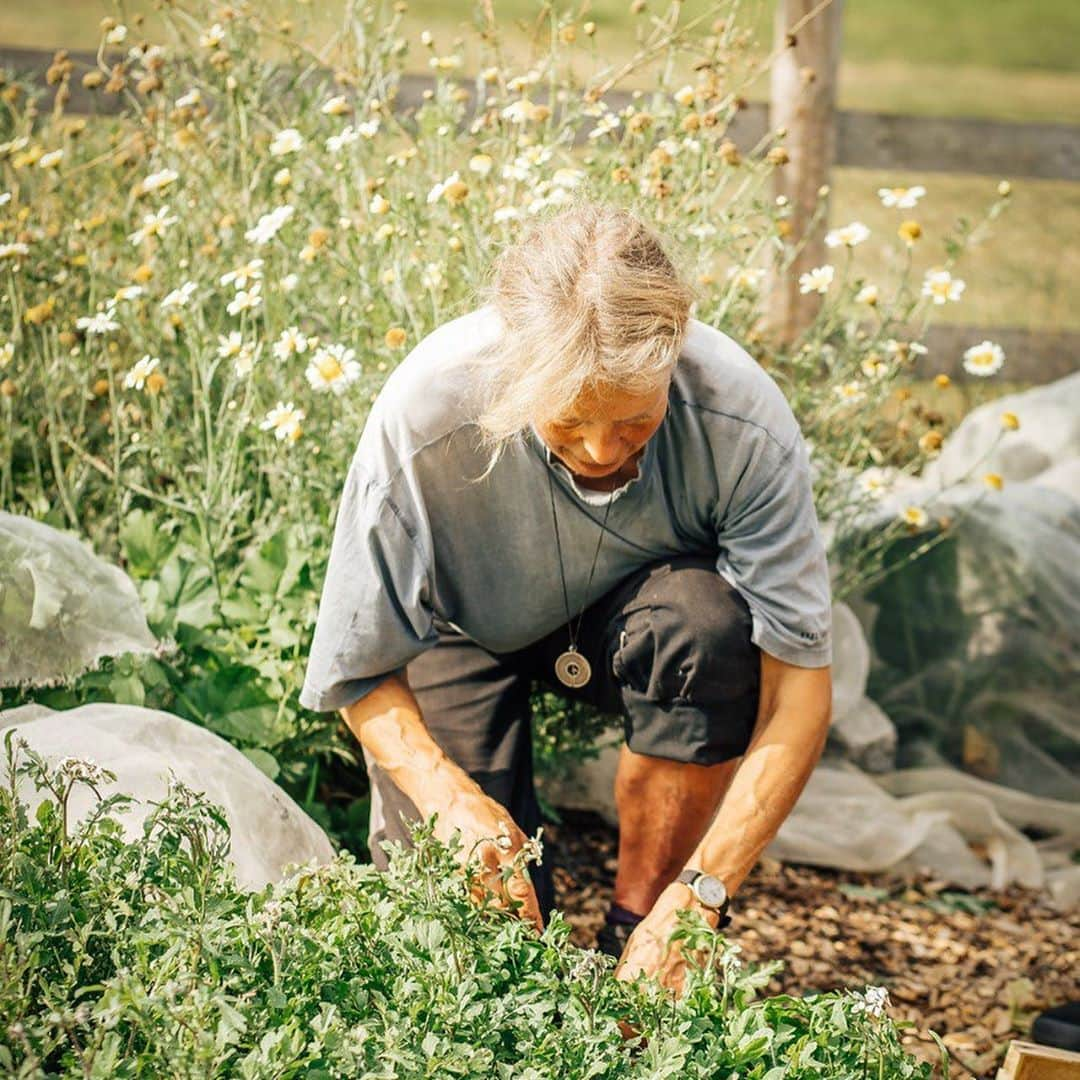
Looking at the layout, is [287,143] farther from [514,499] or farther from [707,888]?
[707,888]

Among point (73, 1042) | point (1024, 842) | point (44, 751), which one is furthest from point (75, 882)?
point (1024, 842)

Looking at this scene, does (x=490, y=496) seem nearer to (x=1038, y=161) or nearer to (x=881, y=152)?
(x=881, y=152)

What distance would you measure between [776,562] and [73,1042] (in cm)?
107

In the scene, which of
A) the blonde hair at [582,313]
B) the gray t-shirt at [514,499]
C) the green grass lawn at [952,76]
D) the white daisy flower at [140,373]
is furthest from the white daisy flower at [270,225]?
the green grass lawn at [952,76]

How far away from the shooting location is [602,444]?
1756 mm

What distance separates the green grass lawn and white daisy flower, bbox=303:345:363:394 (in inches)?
149

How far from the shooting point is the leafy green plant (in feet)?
4.03

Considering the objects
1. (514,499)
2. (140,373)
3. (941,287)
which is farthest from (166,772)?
(941,287)

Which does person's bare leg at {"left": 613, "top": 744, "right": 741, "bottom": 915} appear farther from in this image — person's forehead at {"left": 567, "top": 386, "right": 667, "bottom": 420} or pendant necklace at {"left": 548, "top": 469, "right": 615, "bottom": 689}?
person's forehead at {"left": 567, "top": 386, "right": 667, "bottom": 420}

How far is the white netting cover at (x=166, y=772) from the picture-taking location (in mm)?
1737

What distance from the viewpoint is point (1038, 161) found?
4.74 meters

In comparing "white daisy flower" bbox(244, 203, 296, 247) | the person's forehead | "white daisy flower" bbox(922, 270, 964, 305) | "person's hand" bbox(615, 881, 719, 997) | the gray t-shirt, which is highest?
"white daisy flower" bbox(244, 203, 296, 247)

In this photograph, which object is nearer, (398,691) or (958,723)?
(398,691)

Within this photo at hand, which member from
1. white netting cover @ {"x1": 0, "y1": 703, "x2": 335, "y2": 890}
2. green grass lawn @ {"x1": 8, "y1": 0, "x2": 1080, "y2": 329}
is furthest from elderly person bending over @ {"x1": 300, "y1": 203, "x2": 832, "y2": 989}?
green grass lawn @ {"x1": 8, "y1": 0, "x2": 1080, "y2": 329}
